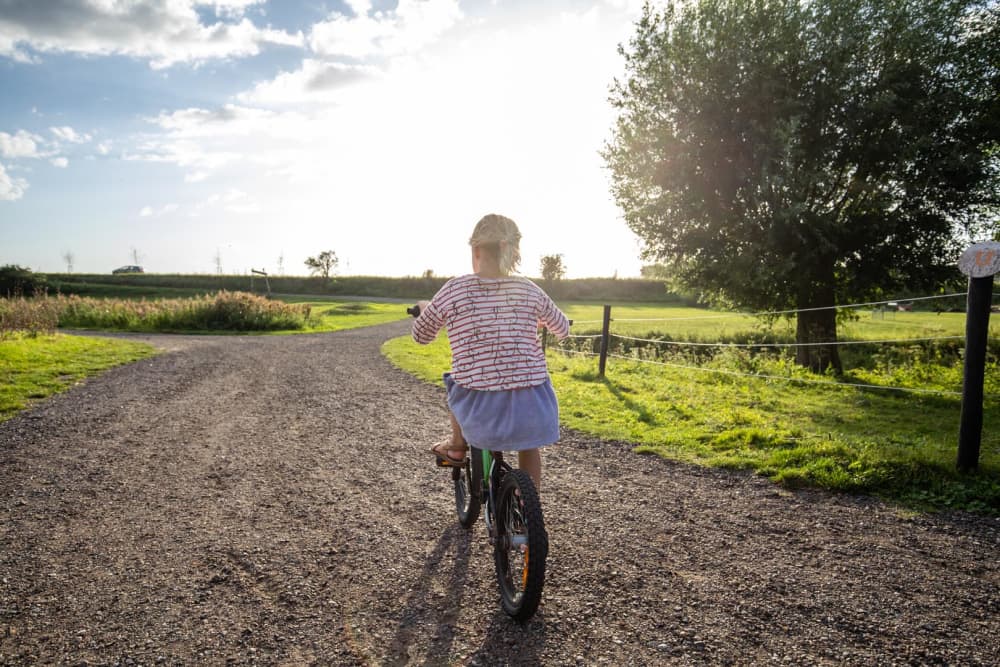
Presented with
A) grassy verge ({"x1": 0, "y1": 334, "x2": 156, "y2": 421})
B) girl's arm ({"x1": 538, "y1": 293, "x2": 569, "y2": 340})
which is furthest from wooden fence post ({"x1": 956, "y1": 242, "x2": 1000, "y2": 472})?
grassy verge ({"x1": 0, "y1": 334, "x2": 156, "y2": 421})

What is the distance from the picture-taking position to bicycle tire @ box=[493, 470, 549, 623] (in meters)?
2.96

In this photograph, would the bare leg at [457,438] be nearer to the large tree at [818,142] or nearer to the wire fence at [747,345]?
the wire fence at [747,345]

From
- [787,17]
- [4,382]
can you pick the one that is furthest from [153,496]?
[787,17]

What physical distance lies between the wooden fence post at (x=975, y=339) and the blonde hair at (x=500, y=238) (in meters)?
4.66

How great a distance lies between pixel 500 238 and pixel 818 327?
1403cm

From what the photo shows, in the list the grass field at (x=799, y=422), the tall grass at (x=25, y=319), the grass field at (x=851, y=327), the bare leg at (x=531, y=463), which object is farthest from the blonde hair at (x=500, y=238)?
the tall grass at (x=25, y=319)

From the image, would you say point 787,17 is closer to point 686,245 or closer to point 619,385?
point 686,245

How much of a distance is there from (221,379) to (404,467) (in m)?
7.42

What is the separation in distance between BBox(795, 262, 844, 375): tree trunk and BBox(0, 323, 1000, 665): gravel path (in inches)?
389

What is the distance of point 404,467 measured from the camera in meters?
6.19

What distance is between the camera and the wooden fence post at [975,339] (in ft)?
16.7

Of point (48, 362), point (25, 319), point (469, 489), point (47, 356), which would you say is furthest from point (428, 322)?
point (25, 319)

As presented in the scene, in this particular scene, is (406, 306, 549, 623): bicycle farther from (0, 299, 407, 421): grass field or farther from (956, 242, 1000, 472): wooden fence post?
(0, 299, 407, 421): grass field

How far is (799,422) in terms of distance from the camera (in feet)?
26.3
